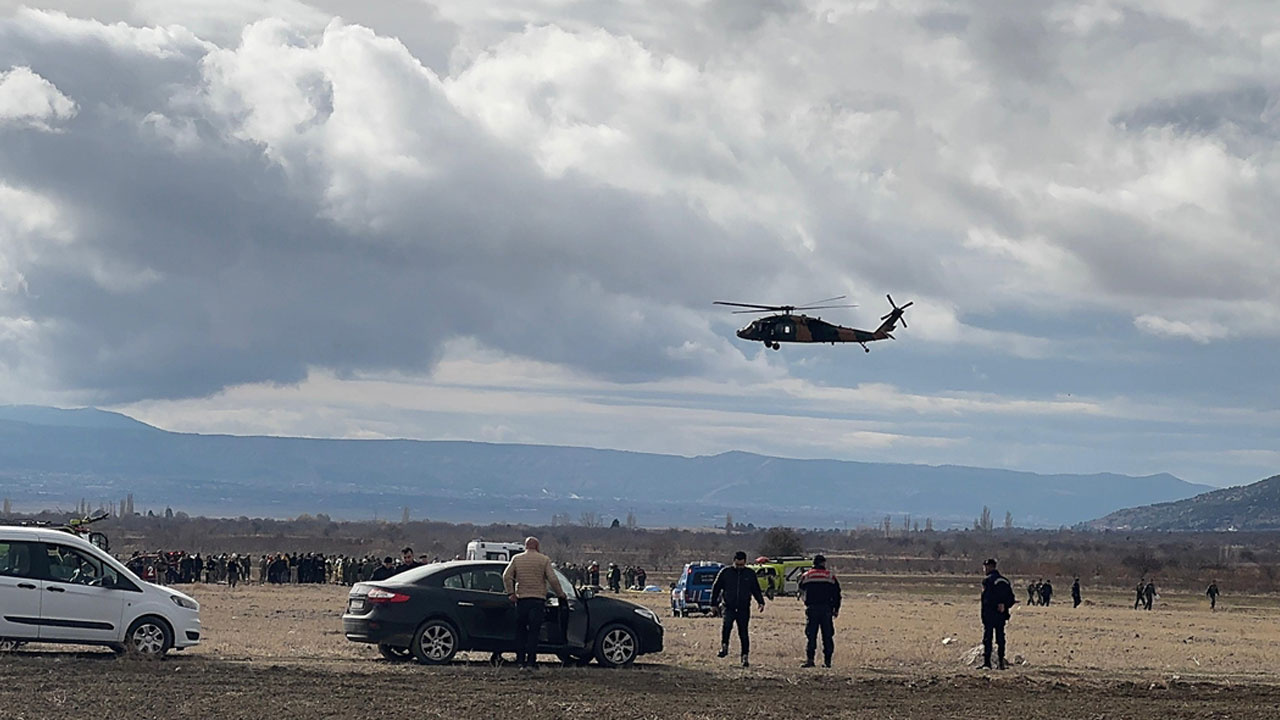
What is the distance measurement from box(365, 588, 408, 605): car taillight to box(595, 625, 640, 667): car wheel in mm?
2750

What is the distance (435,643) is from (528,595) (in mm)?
1502

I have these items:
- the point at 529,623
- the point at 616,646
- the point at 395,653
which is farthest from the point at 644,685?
the point at 395,653

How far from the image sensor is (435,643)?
71.5 ft

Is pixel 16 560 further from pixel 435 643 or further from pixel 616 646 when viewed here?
pixel 616 646

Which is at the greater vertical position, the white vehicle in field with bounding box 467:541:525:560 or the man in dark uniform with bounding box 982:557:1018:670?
the white vehicle in field with bounding box 467:541:525:560

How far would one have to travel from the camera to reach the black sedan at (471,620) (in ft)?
71.3

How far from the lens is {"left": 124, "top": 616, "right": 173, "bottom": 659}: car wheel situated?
21031 millimetres

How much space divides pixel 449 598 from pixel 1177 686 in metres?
9.88

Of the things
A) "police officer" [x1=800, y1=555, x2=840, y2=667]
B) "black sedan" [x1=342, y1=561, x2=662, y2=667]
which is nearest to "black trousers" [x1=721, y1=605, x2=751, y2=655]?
"police officer" [x1=800, y1=555, x2=840, y2=667]

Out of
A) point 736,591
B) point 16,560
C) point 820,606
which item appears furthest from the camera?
point 736,591

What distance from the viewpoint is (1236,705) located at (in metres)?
20.0

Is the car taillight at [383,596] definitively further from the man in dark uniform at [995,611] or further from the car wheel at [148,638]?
the man in dark uniform at [995,611]

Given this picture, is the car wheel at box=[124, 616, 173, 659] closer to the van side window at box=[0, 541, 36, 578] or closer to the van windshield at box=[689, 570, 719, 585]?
the van side window at box=[0, 541, 36, 578]

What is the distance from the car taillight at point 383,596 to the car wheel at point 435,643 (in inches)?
19.0
